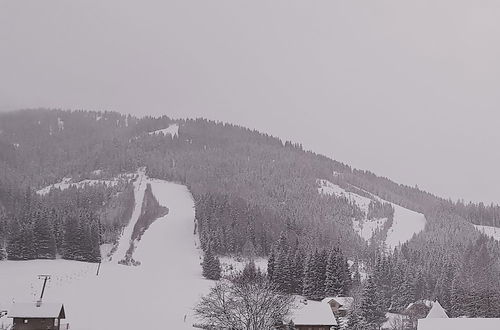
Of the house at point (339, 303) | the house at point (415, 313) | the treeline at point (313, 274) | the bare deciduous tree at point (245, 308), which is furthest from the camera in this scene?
the treeline at point (313, 274)

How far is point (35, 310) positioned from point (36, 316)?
811 mm

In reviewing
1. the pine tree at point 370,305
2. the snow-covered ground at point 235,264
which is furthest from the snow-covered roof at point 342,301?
the snow-covered ground at point 235,264

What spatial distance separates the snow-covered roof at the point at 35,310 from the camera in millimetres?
57375

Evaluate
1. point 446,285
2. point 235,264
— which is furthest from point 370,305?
point 235,264

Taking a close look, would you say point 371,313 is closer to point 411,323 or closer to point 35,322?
point 411,323

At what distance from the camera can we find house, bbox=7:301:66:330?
57.4 m

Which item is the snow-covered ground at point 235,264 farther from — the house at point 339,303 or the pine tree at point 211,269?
the house at point 339,303

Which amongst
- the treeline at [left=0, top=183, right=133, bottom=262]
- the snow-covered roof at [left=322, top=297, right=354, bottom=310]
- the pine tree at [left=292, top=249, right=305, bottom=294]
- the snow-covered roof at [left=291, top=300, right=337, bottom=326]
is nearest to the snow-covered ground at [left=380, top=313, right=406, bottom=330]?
the snow-covered roof at [left=322, top=297, right=354, bottom=310]

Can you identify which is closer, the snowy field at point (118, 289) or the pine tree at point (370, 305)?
the snowy field at point (118, 289)

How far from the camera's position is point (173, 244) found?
147250mm

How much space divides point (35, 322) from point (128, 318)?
1248 cm

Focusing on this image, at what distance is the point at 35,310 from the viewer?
5781 centimetres

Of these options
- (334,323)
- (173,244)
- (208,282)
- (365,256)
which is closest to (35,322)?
(334,323)

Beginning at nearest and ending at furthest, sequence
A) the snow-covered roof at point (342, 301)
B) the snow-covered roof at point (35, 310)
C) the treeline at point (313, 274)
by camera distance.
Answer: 1. the snow-covered roof at point (35, 310)
2. the snow-covered roof at point (342, 301)
3. the treeline at point (313, 274)
